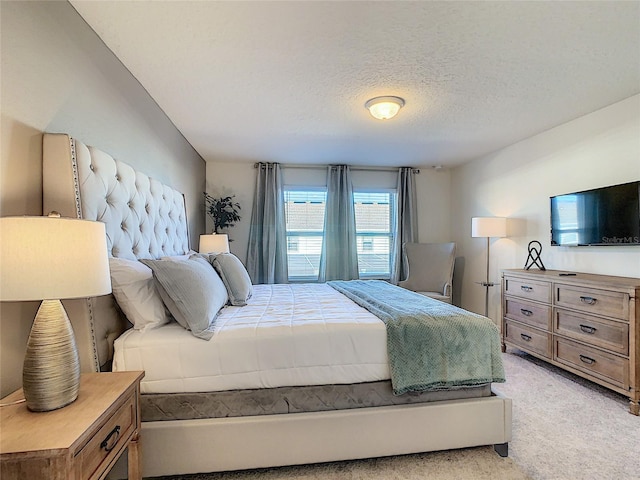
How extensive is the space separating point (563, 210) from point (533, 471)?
2.45 meters

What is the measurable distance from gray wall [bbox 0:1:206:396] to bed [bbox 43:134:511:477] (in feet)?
0.30

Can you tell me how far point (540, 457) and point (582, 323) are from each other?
131cm

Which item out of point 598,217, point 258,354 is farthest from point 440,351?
point 598,217

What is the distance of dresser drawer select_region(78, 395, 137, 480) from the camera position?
3.09ft

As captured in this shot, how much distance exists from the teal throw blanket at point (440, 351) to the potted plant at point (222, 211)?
3242mm

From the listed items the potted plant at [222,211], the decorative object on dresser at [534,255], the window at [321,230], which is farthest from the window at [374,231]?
the decorative object on dresser at [534,255]

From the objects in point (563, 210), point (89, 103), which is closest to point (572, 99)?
point (563, 210)

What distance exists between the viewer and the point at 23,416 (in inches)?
38.2

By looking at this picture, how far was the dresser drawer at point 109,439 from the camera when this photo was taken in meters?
0.94

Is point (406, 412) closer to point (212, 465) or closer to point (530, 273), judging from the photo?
point (212, 465)

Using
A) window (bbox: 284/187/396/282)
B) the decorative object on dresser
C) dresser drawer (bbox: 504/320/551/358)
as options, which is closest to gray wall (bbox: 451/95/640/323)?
the decorative object on dresser

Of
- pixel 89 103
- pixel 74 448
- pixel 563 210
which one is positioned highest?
pixel 89 103

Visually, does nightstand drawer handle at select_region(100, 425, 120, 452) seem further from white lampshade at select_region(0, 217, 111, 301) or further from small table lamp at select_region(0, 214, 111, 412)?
white lampshade at select_region(0, 217, 111, 301)

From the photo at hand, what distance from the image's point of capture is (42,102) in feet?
4.58
